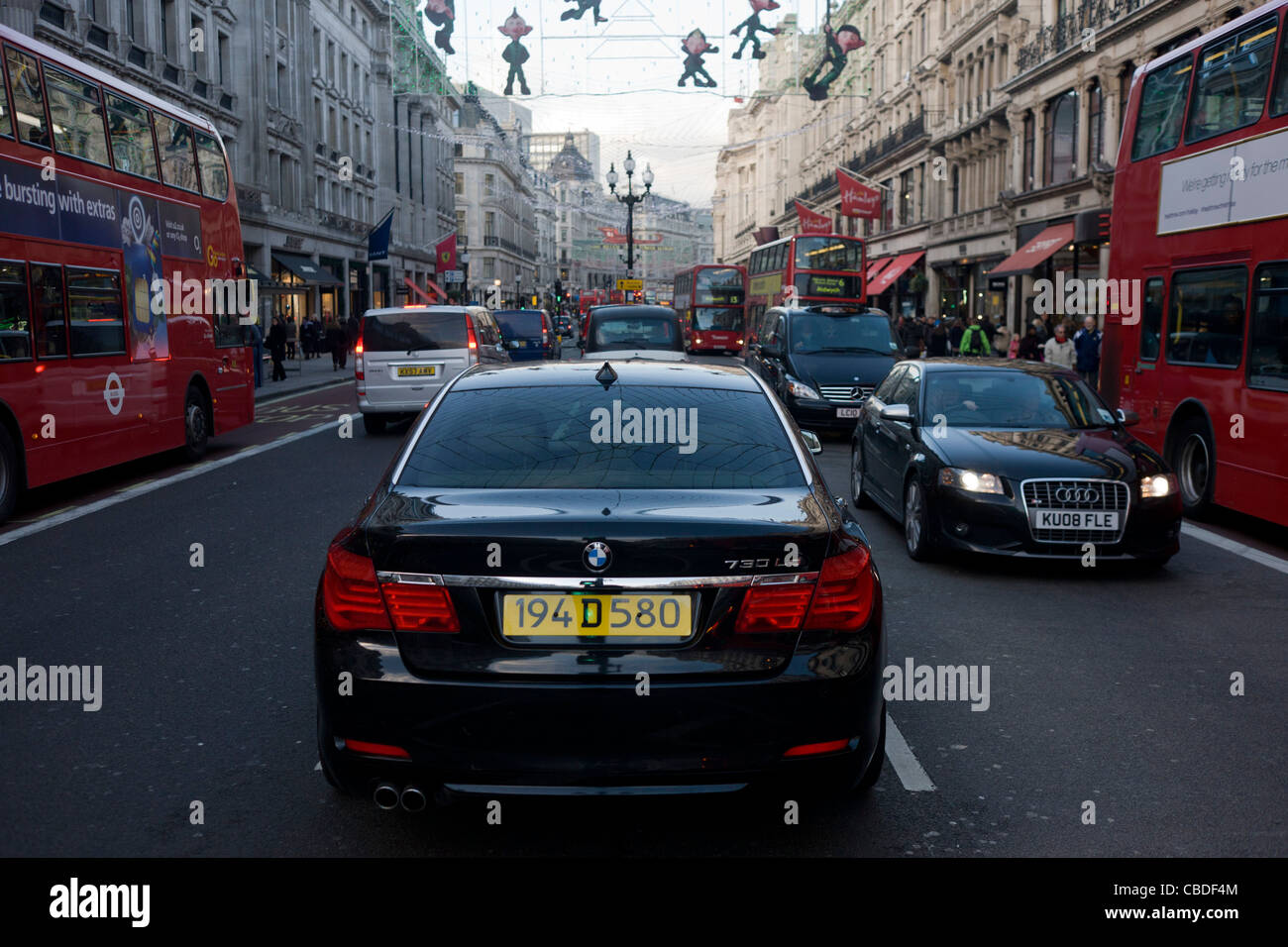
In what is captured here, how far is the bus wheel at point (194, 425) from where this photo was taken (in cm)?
1454

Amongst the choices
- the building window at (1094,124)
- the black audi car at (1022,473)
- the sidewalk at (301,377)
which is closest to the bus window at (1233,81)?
the black audi car at (1022,473)

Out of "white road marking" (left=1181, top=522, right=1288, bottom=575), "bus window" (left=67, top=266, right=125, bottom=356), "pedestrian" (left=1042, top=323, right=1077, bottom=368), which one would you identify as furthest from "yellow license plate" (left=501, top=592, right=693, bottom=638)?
"pedestrian" (left=1042, top=323, right=1077, bottom=368)

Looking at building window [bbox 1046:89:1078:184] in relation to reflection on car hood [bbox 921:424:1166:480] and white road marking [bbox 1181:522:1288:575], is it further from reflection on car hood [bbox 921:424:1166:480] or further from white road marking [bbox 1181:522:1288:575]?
reflection on car hood [bbox 921:424:1166:480]

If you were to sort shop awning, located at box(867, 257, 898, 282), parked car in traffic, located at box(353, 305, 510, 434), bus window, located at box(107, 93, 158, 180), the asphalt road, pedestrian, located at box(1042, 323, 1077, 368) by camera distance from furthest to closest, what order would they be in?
shop awning, located at box(867, 257, 898, 282), pedestrian, located at box(1042, 323, 1077, 368), parked car in traffic, located at box(353, 305, 510, 434), bus window, located at box(107, 93, 158, 180), the asphalt road

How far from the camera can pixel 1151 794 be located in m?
4.28

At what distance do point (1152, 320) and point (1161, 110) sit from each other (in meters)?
1.95

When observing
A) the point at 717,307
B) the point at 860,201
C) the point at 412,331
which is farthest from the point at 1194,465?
the point at 717,307

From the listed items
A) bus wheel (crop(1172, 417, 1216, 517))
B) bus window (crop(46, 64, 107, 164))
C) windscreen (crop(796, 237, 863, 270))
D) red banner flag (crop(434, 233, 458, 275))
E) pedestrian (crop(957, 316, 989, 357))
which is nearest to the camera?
bus wheel (crop(1172, 417, 1216, 517))

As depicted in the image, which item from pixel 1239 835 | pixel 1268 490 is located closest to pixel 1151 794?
pixel 1239 835

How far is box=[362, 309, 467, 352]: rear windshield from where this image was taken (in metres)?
17.9

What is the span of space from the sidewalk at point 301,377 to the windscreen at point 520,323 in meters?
4.54

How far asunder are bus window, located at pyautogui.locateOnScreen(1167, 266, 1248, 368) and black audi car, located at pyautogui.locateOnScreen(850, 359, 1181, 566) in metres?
1.66

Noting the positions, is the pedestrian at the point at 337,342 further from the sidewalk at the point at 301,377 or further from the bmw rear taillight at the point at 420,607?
the bmw rear taillight at the point at 420,607
